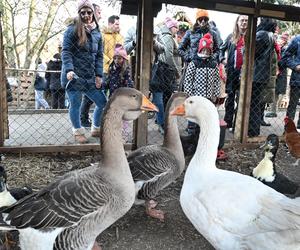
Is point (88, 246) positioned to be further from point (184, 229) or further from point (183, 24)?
point (183, 24)

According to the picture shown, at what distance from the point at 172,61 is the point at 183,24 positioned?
1603mm

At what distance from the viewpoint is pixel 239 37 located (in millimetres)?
5988

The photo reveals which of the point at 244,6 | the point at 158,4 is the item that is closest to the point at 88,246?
the point at 158,4

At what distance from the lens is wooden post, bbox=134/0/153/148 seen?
4.72 metres

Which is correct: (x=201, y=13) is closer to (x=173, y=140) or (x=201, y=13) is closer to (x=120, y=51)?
(x=120, y=51)

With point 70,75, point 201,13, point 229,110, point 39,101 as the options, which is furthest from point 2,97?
point 39,101

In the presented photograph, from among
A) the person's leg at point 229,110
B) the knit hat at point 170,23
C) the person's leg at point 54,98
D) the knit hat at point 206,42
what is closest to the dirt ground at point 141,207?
the person's leg at point 229,110

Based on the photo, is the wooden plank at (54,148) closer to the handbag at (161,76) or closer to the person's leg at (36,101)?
the handbag at (161,76)

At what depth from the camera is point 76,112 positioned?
5172 mm

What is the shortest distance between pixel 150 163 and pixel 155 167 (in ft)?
0.19

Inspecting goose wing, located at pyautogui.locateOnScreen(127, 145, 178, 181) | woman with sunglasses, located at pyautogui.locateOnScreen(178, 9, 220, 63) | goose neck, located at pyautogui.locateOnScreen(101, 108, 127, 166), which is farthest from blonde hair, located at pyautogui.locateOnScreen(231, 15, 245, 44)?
goose neck, located at pyautogui.locateOnScreen(101, 108, 127, 166)

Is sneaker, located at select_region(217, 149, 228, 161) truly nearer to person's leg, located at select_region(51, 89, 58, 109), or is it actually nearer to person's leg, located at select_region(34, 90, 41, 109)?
person's leg, located at select_region(51, 89, 58, 109)

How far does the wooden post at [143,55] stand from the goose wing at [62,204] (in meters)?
2.49

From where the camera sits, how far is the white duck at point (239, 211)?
2.18 metres
